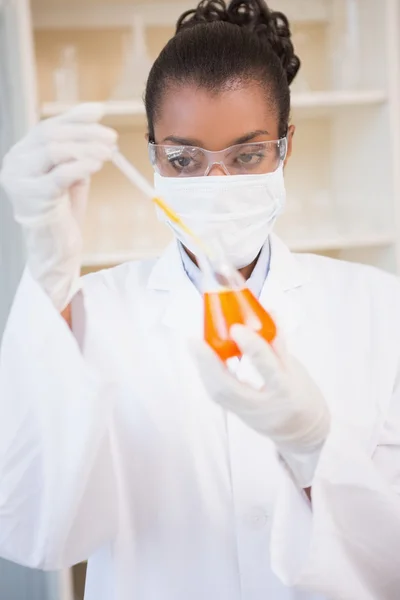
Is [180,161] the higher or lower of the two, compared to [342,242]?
higher

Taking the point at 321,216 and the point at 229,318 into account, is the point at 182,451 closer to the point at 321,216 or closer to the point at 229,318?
the point at 229,318

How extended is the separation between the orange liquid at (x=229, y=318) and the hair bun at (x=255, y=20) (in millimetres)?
581

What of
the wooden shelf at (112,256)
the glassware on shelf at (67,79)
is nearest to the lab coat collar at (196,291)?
the wooden shelf at (112,256)

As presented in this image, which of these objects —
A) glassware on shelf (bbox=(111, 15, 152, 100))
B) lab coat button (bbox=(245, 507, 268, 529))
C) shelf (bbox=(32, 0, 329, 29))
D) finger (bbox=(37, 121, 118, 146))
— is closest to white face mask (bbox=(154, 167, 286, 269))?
finger (bbox=(37, 121, 118, 146))

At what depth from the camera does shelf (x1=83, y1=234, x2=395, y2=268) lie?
1.89 metres

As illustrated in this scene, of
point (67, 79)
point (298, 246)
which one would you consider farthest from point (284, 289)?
point (67, 79)

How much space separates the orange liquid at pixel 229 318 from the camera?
0.74 m

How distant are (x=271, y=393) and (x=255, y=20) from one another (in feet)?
2.44

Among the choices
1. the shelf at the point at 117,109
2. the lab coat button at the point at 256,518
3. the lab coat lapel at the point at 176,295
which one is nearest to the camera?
the lab coat button at the point at 256,518

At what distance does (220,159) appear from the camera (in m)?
0.99

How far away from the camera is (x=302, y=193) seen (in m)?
2.24

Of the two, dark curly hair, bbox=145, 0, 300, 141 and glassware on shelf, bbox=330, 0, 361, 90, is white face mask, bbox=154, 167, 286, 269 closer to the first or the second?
dark curly hair, bbox=145, 0, 300, 141

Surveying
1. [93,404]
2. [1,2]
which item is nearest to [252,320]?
[93,404]

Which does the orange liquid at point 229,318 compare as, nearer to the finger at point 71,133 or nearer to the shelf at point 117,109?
the finger at point 71,133
